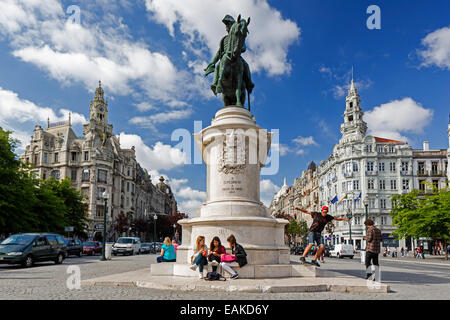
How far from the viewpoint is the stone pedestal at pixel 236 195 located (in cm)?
1080

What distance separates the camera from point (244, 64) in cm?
1406

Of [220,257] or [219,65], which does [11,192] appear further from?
[220,257]

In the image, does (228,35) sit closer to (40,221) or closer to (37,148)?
(40,221)

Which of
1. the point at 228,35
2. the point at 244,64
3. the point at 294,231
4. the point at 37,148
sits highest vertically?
the point at 37,148

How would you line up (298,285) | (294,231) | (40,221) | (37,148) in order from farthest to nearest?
1. (294,231)
2. (37,148)
3. (40,221)
4. (298,285)

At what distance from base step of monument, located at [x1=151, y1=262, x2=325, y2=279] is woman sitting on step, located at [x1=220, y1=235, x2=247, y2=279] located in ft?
0.42

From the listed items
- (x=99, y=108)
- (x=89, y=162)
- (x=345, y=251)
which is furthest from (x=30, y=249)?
(x=99, y=108)

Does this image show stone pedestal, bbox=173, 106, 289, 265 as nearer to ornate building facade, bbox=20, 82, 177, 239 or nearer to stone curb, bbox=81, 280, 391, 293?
stone curb, bbox=81, 280, 391, 293

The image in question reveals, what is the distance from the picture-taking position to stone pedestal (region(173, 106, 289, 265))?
10.8 meters

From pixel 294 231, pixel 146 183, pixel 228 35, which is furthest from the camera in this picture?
pixel 146 183

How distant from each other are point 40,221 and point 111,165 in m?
37.6

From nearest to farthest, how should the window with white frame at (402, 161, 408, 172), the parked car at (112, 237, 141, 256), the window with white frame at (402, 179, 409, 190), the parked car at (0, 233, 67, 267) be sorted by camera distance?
1. the parked car at (0, 233, 67, 267)
2. the parked car at (112, 237, 141, 256)
3. the window with white frame at (402, 179, 409, 190)
4. the window with white frame at (402, 161, 408, 172)

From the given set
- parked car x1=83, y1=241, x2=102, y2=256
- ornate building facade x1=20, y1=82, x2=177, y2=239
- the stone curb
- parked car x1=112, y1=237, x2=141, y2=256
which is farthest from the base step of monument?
ornate building facade x1=20, y1=82, x2=177, y2=239
